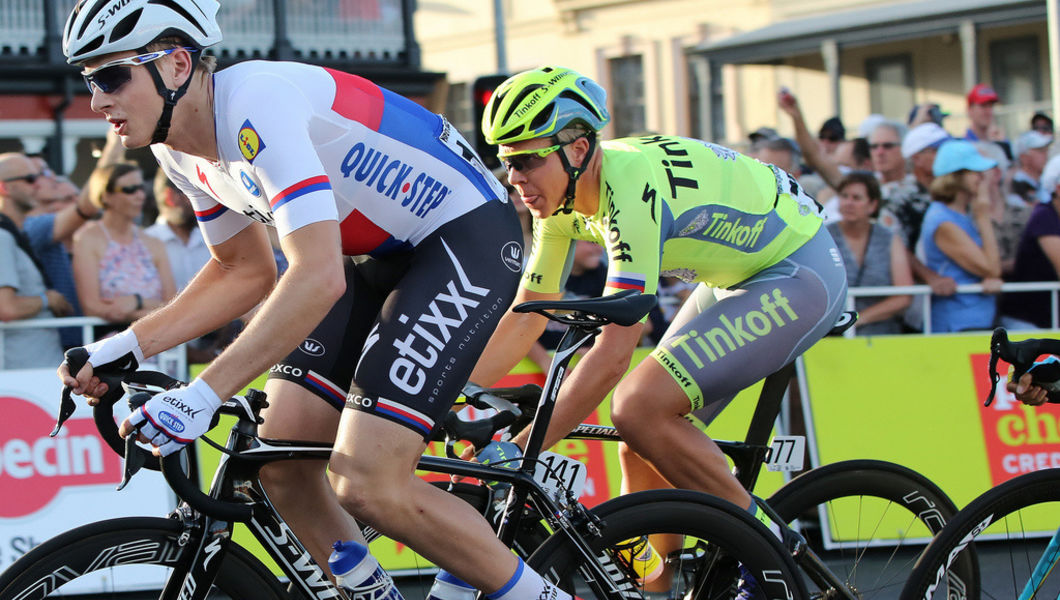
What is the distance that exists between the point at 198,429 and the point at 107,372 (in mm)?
411

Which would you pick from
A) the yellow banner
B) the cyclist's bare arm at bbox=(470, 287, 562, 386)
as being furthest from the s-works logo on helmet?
the cyclist's bare arm at bbox=(470, 287, 562, 386)

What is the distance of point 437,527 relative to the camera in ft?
10.9

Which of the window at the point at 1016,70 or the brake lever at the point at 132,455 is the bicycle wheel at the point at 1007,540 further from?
the window at the point at 1016,70

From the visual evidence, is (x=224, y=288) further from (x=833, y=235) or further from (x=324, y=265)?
(x=833, y=235)

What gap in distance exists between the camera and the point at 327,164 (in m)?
3.35

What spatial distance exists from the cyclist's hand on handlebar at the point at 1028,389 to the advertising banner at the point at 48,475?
12.9ft

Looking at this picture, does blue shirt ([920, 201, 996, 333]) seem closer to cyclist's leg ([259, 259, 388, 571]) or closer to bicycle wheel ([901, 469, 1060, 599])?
bicycle wheel ([901, 469, 1060, 599])

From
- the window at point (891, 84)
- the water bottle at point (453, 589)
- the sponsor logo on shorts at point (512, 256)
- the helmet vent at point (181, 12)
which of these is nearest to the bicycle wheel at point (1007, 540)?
the water bottle at point (453, 589)

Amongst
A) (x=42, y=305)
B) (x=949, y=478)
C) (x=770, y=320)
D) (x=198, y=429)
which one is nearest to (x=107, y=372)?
(x=198, y=429)

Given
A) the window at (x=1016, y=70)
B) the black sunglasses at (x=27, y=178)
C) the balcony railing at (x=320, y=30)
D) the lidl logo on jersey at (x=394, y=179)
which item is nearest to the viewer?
the lidl logo on jersey at (x=394, y=179)

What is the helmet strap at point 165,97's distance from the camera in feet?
10.2

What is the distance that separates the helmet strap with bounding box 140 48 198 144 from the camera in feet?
10.2

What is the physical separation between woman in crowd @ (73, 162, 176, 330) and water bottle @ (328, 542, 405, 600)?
137 inches

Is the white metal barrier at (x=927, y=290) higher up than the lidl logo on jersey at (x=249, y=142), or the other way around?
the lidl logo on jersey at (x=249, y=142)
